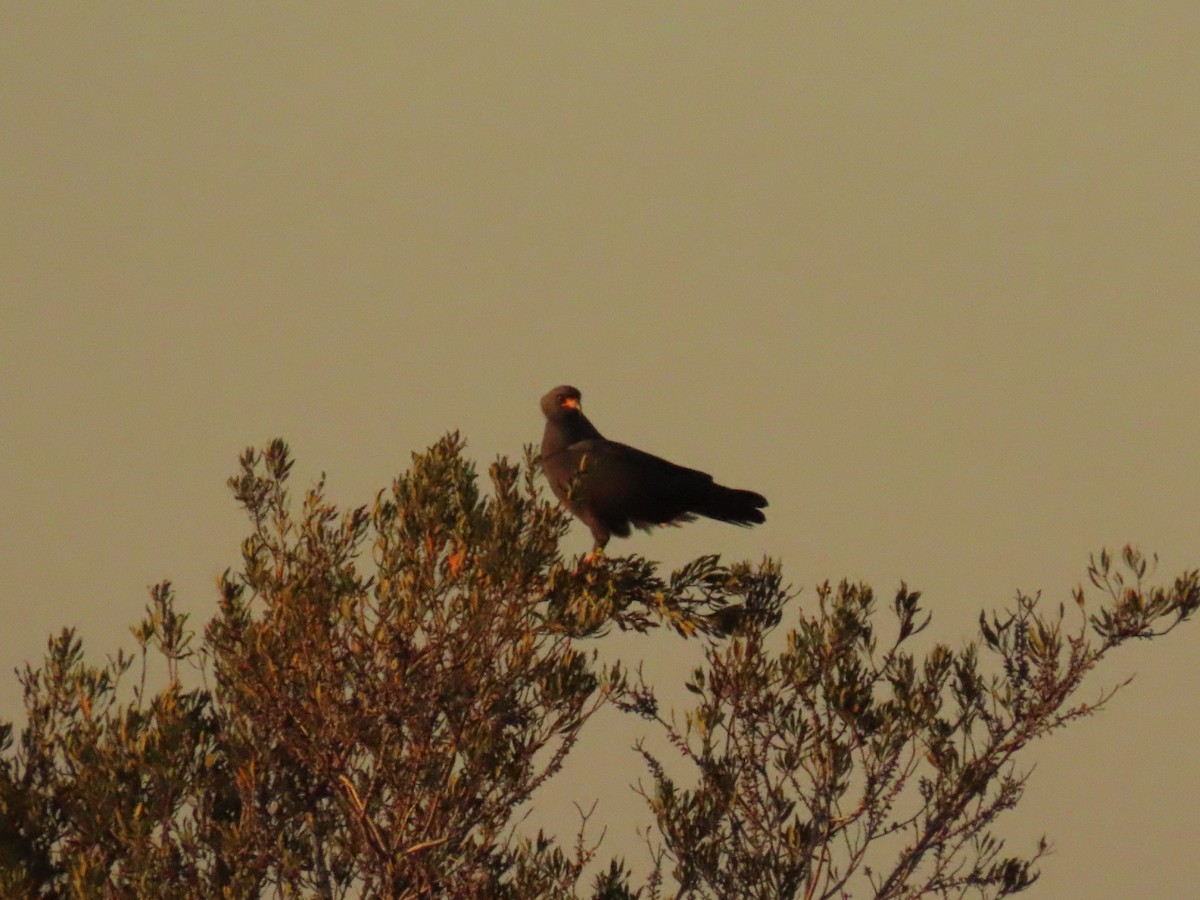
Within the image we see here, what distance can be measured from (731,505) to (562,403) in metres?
1.63

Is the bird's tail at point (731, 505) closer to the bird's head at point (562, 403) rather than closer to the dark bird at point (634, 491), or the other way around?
the dark bird at point (634, 491)

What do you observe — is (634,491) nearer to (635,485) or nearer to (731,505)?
(635,485)

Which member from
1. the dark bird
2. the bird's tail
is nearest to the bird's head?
the dark bird

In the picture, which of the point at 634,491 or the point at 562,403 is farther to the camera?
the point at 562,403

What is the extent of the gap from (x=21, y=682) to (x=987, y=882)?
7.04 m

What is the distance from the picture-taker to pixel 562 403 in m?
13.8

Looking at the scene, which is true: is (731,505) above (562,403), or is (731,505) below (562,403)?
below

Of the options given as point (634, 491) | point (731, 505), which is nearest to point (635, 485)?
point (634, 491)

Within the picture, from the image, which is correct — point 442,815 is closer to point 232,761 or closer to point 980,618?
point 232,761

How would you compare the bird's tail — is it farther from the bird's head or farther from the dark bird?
the bird's head

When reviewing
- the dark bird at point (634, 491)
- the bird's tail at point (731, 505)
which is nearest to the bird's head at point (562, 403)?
the dark bird at point (634, 491)

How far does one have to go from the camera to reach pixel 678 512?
43.2 ft

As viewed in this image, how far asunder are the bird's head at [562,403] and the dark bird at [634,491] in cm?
36

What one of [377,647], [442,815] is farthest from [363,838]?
[377,647]
